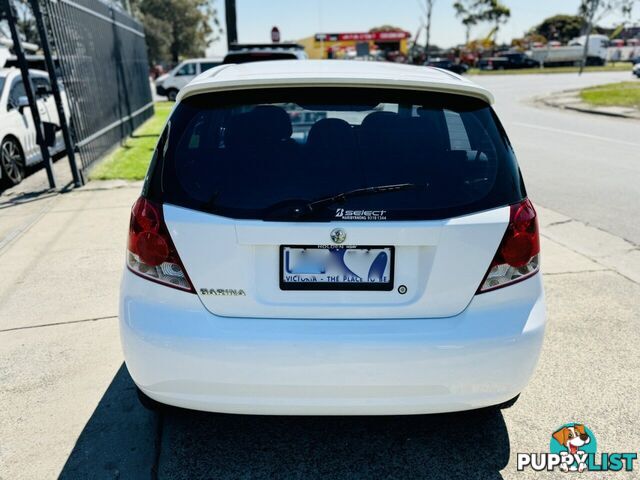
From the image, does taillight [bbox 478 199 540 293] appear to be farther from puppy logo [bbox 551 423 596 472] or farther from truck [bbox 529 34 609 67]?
truck [bbox 529 34 609 67]

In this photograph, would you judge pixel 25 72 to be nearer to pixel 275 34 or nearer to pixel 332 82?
pixel 332 82

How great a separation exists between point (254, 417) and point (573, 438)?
1603mm

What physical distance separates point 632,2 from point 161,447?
7483 centimetres

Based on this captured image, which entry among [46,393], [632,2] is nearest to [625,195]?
[46,393]

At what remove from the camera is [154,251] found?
2.08 m

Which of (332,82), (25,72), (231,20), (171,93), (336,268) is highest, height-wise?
(231,20)

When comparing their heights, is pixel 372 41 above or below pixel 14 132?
above

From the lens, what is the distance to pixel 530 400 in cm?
284

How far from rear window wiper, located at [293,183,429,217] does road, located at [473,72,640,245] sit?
13.9ft

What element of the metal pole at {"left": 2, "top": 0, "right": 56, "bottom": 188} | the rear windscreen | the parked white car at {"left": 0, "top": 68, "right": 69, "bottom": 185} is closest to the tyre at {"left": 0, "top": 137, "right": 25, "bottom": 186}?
the parked white car at {"left": 0, "top": 68, "right": 69, "bottom": 185}

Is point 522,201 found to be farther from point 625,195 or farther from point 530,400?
point 625,195

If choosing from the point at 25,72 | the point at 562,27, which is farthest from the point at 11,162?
the point at 562,27

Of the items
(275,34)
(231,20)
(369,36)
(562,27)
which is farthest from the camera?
A: (562,27)

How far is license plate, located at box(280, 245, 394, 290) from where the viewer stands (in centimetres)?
202
